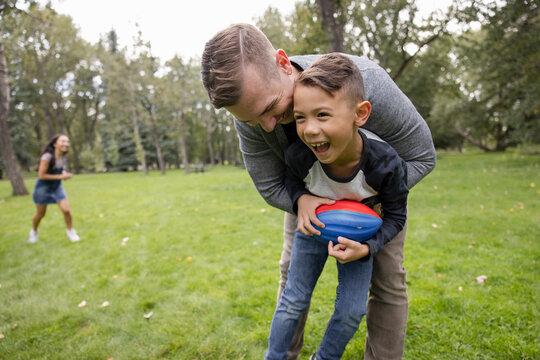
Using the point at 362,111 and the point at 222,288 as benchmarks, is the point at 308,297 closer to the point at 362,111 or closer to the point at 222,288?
the point at 362,111

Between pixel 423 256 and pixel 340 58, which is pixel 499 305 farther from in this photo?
pixel 340 58

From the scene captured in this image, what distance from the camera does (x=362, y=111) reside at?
1.64 m

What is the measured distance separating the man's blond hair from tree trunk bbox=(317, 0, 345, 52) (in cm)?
804

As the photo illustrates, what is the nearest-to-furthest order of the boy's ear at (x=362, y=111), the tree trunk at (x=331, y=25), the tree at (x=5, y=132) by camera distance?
the boy's ear at (x=362, y=111)
the tree trunk at (x=331, y=25)
the tree at (x=5, y=132)

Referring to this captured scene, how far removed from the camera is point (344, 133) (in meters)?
1.59

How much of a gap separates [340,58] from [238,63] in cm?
54

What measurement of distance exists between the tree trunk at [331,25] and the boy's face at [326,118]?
8.07 meters

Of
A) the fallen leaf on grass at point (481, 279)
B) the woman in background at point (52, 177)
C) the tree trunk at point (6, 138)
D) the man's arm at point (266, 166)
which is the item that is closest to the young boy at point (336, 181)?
the man's arm at point (266, 166)

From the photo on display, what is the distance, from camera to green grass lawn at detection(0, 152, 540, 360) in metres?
2.87

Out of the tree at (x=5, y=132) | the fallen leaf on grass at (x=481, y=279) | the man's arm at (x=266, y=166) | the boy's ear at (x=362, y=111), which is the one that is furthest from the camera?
the tree at (x=5, y=132)

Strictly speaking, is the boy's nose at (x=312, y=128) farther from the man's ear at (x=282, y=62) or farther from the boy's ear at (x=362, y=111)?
the man's ear at (x=282, y=62)

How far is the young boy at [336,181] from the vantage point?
1572 mm

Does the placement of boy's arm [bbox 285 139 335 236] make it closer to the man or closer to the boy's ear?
the man

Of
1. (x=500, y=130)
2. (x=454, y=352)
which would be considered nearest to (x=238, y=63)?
(x=454, y=352)
